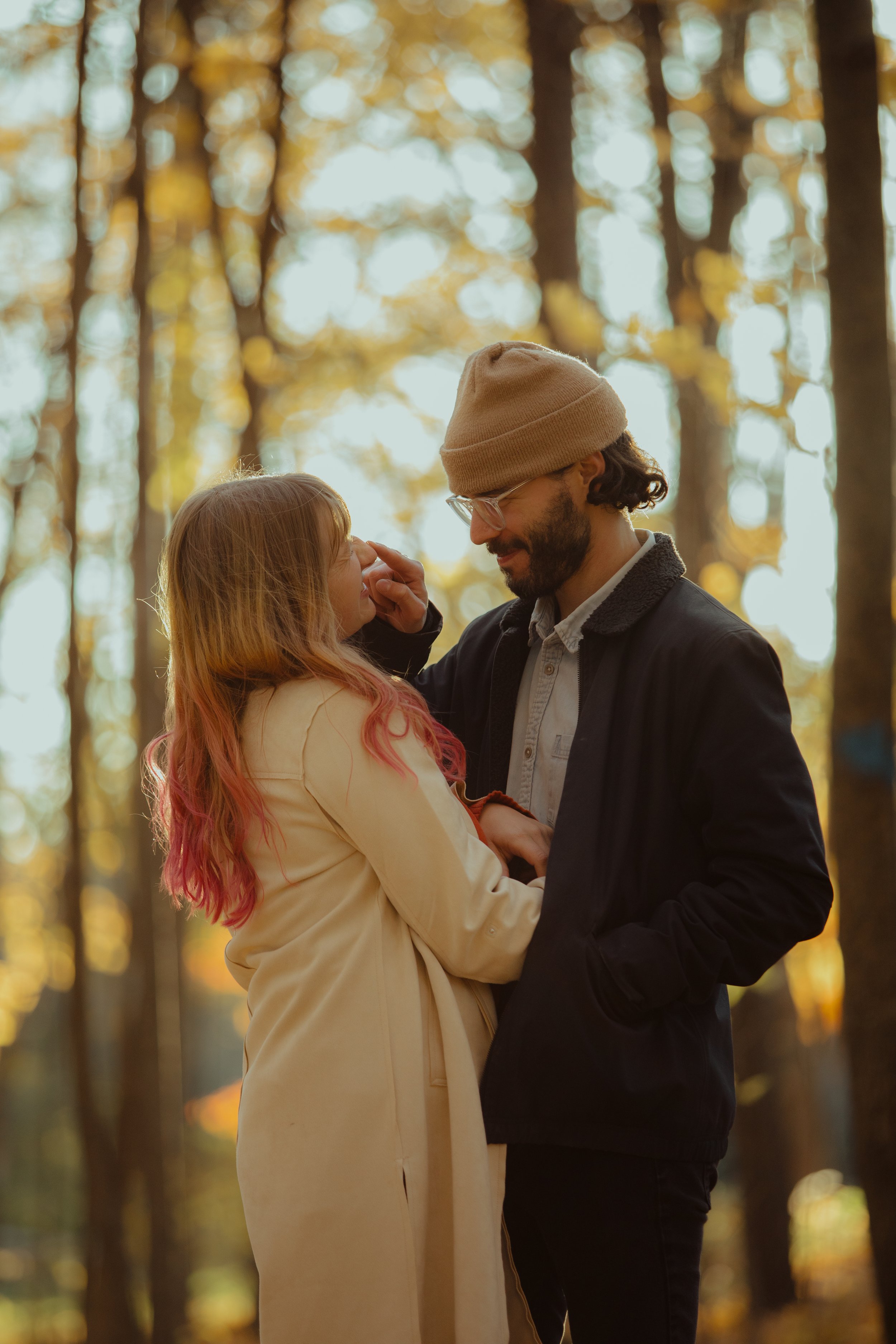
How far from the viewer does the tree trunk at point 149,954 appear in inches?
217

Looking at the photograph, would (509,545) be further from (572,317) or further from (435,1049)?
(572,317)

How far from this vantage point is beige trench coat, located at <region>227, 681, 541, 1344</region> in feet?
5.62

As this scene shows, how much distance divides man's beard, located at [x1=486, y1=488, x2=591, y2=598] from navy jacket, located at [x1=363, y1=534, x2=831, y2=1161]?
27 centimetres

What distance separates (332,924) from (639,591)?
866 mm

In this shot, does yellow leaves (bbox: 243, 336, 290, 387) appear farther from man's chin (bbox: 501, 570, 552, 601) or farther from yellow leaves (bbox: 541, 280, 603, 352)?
man's chin (bbox: 501, 570, 552, 601)

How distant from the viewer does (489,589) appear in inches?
241

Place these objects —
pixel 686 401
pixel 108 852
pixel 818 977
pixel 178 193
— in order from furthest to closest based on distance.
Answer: pixel 108 852 → pixel 178 193 → pixel 818 977 → pixel 686 401

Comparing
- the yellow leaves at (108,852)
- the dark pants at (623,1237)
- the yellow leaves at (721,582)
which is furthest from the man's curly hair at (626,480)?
the yellow leaves at (108,852)

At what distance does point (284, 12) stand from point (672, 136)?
217cm

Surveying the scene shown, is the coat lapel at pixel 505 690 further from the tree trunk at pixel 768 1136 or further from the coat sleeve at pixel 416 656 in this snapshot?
the tree trunk at pixel 768 1136

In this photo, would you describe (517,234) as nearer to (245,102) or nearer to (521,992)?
(245,102)

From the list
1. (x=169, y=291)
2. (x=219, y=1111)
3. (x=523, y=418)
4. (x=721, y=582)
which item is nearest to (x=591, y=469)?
(x=523, y=418)

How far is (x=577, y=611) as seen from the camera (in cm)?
216

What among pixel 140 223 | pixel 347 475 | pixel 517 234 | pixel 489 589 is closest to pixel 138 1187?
pixel 489 589
